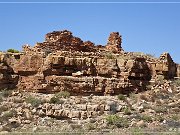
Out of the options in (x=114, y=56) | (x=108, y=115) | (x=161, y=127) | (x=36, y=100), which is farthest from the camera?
(x=114, y=56)

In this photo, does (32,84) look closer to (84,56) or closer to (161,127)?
(84,56)

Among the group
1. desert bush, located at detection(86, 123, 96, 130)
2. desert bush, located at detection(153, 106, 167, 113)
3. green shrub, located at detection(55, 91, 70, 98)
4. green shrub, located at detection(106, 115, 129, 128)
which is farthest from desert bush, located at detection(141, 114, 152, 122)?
green shrub, located at detection(55, 91, 70, 98)

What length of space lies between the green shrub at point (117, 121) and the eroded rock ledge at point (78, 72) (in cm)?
497

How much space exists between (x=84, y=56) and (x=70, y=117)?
7.00 metres

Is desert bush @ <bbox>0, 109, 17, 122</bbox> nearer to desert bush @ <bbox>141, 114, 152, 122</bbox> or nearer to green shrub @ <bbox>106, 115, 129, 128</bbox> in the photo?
green shrub @ <bbox>106, 115, 129, 128</bbox>

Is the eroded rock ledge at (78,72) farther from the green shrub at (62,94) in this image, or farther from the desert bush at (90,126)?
the desert bush at (90,126)

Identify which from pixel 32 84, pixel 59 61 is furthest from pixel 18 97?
pixel 59 61

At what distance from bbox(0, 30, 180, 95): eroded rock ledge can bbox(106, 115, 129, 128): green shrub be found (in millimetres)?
4973

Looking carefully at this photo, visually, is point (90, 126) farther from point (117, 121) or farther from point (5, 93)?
point (5, 93)

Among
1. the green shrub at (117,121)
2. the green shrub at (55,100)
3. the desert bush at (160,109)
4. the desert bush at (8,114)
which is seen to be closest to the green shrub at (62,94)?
the green shrub at (55,100)

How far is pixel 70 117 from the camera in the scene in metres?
26.5

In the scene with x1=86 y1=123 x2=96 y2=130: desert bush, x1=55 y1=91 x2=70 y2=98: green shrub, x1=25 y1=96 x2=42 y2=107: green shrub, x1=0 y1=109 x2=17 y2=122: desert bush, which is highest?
x1=55 y1=91 x2=70 y2=98: green shrub

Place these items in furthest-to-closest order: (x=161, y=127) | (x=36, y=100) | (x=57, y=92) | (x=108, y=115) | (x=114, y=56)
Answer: (x=114, y=56), (x=57, y=92), (x=36, y=100), (x=108, y=115), (x=161, y=127)

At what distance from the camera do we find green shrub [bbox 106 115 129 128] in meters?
24.9
